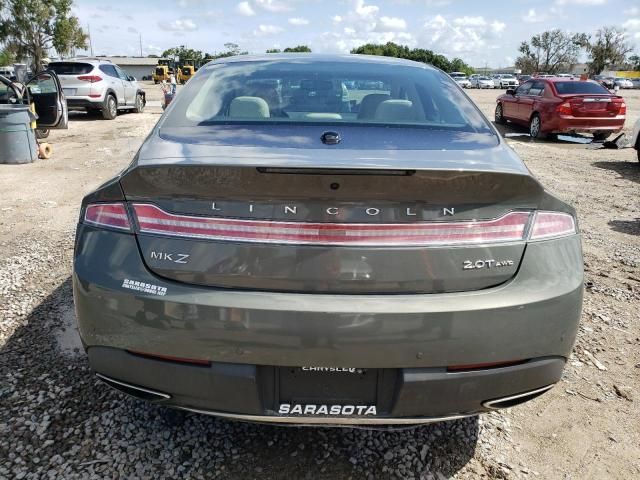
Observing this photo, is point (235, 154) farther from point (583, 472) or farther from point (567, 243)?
point (583, 472)

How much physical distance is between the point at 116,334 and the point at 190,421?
0.82 metres

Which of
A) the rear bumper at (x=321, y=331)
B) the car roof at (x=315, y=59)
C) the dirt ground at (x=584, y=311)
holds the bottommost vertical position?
the dirt ground at (x=584, y=311)

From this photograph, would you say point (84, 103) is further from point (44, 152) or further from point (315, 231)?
point (315, 231)

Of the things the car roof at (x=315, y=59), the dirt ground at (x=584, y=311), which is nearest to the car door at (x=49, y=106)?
the dirt ground at (x=584, y=311)

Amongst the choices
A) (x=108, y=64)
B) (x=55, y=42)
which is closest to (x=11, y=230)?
(x=108, y=64)

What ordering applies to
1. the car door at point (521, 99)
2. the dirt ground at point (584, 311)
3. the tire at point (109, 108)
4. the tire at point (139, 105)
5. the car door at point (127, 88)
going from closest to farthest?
the dirt ground at point (584, 311)
the car door at point (521, 99)
the tire at point (109, 108)
the car door at point (127, 88)
the tire at point (139, 105)

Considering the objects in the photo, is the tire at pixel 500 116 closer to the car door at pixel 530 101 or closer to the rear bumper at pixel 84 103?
the car door at pixel 530 101

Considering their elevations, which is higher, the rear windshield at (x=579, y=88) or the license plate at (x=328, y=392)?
the rear windshield at (x=579, y=88)

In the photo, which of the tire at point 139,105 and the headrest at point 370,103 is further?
the tire at point 139,105

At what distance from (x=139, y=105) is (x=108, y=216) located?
18768mm

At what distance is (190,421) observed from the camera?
2486 mm

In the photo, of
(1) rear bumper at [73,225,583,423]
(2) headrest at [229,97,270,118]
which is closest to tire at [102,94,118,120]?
(2) headrest at [229,97,270,118]

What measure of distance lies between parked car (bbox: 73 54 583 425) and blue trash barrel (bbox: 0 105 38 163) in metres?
8.00

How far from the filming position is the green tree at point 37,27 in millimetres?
40688
